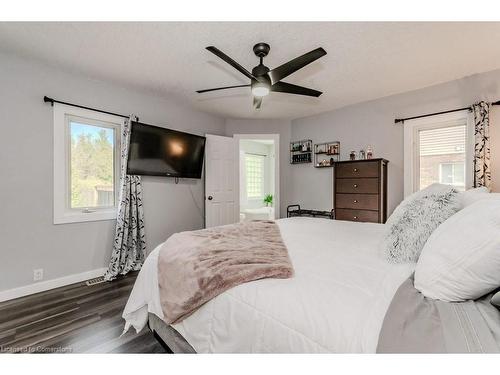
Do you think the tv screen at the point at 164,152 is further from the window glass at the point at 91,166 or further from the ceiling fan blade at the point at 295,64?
the ceiling fan blade at the point at 295,64

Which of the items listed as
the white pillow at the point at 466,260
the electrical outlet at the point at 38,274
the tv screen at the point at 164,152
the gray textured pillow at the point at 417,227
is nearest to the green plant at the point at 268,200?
the tv screen at the point at 164,152

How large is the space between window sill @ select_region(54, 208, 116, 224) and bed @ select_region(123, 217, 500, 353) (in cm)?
199

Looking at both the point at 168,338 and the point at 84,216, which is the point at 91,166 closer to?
the point at 84,216

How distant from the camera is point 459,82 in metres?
2.92

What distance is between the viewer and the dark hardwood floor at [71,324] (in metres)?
1.62

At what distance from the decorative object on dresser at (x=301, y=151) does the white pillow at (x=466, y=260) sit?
351 centimetres

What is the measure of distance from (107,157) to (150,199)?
2.54ft

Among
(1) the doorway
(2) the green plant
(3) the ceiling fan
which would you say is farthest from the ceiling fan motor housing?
(2) the green plant

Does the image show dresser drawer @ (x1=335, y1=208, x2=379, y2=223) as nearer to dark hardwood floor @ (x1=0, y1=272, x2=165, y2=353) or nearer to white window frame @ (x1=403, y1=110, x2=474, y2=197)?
white window frame @ (x1=403, y1=110, x2=474, y2=197)

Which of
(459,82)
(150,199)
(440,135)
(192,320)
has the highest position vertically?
(459,82)

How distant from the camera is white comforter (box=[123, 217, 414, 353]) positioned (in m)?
0.74

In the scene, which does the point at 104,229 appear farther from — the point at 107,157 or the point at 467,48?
the point at 467,48

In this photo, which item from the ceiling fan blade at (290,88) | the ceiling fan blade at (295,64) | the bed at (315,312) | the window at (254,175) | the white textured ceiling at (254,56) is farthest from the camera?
the window at (254,175)
